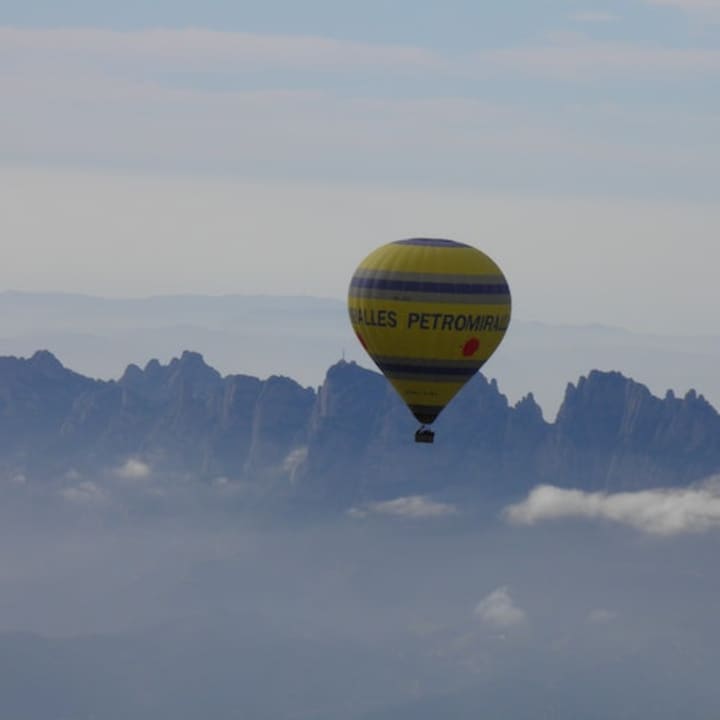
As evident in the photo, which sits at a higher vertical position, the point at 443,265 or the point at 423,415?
the point at 443,265

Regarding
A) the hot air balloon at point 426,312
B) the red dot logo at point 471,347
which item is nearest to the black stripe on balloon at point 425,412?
the hot air balloon at point 426,312

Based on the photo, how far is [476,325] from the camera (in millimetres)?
165750

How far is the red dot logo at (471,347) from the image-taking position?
165750 millimetres

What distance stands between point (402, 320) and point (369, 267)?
5.42 meters

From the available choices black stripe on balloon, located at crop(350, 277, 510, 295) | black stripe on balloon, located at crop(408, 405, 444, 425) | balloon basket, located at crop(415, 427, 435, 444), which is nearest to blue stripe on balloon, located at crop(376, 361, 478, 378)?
black stripe on balloon, located at crop(408, 405, 444, 425)

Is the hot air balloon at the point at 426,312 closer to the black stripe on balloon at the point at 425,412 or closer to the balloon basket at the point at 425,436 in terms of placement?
the black stripe on balloon at the point at 425,412

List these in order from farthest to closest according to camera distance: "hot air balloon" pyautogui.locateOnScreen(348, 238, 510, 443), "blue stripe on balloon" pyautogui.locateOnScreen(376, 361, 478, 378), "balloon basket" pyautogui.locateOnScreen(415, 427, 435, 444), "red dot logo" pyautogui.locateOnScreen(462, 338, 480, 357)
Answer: "red dot logo" pyautogui.locateOnScreen(462, 338, 480, 357)
"blue stripe on balloon" pyautogui.locateOnScreen(376, 361, 478, 378)
"hot air balloon" pyautogui.locateOnScreen(348, 238, 510, 443)
"balloon basket" pyautogui.locateOnScreen(415, 427, 435, 444)

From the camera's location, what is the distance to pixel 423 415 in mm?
163750

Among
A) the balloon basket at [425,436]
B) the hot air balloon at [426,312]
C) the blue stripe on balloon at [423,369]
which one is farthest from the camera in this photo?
the blue stripe on balloon at [423,369]

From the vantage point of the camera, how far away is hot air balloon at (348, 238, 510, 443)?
536 feet

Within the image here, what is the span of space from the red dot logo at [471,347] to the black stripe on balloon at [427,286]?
362 cm

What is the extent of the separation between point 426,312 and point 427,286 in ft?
6.42

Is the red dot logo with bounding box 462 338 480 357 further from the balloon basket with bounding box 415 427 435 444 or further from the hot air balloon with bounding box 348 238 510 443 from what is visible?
the balloon basket with bounding box 415 427 435 444

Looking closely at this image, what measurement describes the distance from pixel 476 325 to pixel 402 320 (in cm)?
611
